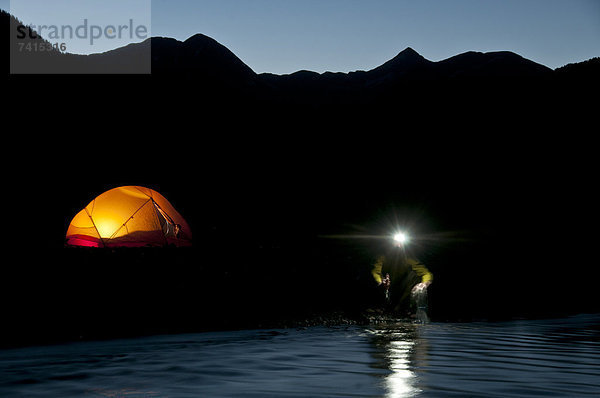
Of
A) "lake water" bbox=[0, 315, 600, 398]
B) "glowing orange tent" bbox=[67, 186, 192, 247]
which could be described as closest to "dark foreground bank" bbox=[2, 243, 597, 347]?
"lake water" bbox=[0, 315, 600, 398]

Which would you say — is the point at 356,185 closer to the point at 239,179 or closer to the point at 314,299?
the point at 239,179

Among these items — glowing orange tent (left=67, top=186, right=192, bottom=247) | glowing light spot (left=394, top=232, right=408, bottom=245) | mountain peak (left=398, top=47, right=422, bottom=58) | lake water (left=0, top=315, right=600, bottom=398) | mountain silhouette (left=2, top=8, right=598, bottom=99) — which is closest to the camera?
lake water (left=0, top=315, right=600, bottom=398)

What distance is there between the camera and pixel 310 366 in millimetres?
8531

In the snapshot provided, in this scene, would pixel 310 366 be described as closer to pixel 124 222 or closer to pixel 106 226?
pixel 124 222

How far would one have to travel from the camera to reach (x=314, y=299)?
54.6ft

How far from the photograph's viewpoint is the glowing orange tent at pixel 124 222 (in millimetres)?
17750

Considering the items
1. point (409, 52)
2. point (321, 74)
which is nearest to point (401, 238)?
point (321, 74)

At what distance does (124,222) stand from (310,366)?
1118 cm

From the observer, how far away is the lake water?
662cm

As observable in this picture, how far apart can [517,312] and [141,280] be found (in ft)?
52.7

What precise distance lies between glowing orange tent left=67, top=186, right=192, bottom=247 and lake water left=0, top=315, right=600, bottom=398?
5796mm

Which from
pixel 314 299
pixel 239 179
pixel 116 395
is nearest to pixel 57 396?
pixel 116 395

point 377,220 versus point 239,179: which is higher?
point 239,179

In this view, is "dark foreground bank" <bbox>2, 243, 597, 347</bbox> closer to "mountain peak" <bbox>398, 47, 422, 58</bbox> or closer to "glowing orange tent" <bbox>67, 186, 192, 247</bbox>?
"glowing orange tent" <bbox>67, 186, 192, 247</bbox>
